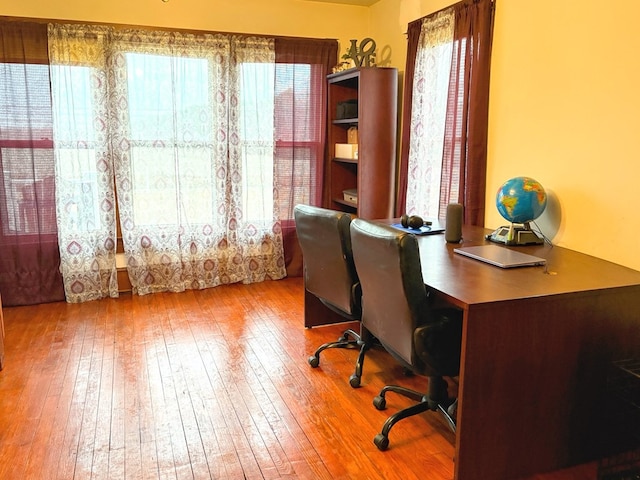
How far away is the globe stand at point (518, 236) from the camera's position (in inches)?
104

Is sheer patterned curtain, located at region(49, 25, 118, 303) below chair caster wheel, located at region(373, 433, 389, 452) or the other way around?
the other way around

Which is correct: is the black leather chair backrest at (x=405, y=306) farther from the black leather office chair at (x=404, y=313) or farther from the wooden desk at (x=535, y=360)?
the wooden desk at (x=535, y=360)

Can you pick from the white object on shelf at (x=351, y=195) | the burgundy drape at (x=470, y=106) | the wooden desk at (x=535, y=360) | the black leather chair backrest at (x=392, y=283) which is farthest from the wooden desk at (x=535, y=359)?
the white object on shelf at (x=351, y=195)

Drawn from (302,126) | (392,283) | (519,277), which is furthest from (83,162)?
(519,277)

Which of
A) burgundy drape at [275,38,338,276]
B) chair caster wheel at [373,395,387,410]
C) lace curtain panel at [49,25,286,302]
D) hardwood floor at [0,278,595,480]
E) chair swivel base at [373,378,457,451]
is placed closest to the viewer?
hardwood floor at [0,278,595,480]

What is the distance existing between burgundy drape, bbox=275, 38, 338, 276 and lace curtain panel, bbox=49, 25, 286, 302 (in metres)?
0.11

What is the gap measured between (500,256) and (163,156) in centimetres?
290

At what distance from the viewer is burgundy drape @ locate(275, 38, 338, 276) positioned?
4.44m

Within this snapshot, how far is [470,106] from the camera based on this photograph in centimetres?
312

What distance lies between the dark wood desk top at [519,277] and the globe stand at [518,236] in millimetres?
88

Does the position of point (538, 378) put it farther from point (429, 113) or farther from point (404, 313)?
point (429, 113)

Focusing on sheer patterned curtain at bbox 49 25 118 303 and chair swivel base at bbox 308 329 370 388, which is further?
sheer patterned curtain at bbox 49 25 118 303

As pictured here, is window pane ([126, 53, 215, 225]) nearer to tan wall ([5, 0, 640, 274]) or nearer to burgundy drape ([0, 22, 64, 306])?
burgundy drape ([0, 22, 64, 306])

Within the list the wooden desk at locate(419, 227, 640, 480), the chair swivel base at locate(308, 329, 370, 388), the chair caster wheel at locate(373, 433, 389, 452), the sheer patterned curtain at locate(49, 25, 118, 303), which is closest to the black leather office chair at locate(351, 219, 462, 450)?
the chair caster wheel at locate(373, 433, 389, 452)
